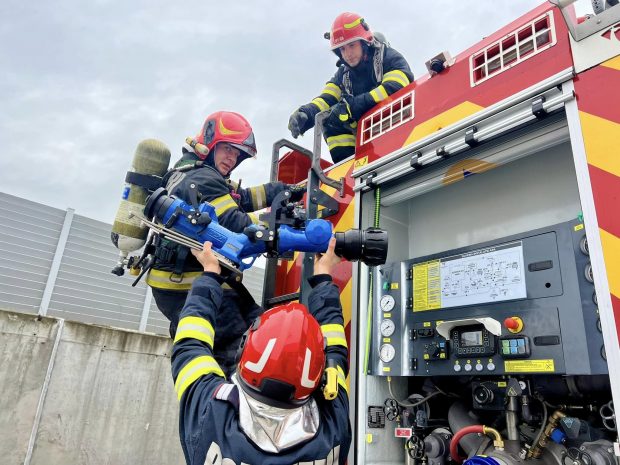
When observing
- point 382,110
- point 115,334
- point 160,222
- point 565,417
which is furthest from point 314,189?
point 115,334

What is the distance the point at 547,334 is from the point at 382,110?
1.47 meters

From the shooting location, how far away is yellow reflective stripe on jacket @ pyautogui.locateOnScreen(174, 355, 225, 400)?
170 cm

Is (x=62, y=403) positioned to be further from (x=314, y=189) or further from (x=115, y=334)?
(x=314, y=189)

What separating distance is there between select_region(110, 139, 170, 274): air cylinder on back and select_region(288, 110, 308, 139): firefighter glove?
0.92m

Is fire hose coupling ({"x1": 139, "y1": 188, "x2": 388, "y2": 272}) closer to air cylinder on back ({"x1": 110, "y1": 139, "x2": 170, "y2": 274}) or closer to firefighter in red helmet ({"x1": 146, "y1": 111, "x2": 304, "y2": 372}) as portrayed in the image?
firefighter in red helmet ({"x1": 146, "y1": 111, "x2": 304, "y2": 372})

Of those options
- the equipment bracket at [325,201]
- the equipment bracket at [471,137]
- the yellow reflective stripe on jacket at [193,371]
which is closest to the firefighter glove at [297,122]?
the equipment bracket at [325,201]

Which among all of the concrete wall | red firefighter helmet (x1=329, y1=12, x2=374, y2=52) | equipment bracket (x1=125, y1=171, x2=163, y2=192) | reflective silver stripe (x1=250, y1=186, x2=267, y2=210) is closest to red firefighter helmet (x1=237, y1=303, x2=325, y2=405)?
reflective silver stripe (x1=250, y1=186, x2=267, y2=210)

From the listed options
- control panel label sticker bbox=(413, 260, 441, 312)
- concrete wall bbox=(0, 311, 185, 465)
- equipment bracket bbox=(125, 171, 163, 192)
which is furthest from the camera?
concrete wall bbox=(0, 311, 185, 465)

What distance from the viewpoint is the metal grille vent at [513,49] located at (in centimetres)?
186

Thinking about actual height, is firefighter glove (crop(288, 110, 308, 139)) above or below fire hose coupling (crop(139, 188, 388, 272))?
above

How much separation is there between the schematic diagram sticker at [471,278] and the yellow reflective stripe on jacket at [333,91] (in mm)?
1786

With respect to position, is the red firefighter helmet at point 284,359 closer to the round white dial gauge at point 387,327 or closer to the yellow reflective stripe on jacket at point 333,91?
the round white dial gauge at point 387,327

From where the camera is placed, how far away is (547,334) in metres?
1.74

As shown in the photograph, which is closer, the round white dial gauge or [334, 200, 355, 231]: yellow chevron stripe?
the round white dial gauge
